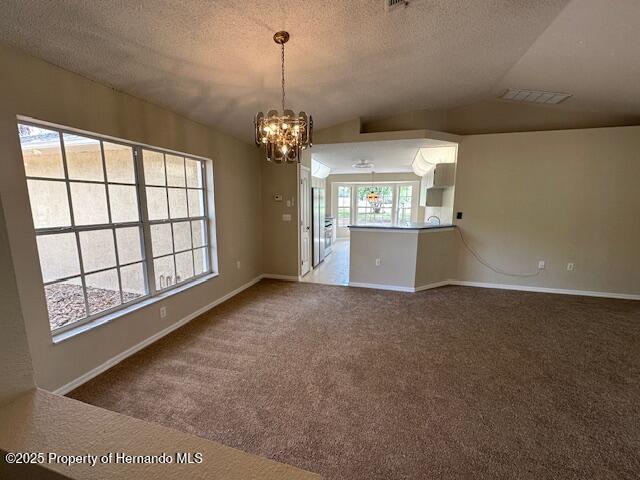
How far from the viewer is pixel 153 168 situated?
2.71 metres

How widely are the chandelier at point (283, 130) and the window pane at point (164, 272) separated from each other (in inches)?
68.6

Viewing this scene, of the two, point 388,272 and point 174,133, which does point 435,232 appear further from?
point 174,133

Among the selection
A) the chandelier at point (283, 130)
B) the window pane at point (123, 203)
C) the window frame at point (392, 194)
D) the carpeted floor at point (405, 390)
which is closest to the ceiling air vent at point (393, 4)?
the chandelier at point (283, 130)

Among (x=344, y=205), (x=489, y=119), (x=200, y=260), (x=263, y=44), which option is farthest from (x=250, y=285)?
(x=344, y=205)

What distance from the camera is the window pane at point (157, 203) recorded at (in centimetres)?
267

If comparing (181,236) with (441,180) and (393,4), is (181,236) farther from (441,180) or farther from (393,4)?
(441,180)

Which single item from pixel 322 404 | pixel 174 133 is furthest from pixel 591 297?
pixel 174 133

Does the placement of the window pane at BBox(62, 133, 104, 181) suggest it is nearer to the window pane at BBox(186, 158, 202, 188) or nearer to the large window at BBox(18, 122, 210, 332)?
the large window at BBox(18, 122, 210, 332)

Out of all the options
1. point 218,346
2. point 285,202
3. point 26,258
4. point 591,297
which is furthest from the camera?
point 285,202

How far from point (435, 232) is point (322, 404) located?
319 cm

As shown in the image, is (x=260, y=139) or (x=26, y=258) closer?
(x=26, y=258)

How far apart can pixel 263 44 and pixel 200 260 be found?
2.53 m

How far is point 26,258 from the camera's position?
67.6 inches

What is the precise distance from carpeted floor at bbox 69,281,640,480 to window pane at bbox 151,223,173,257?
35.1 inches
